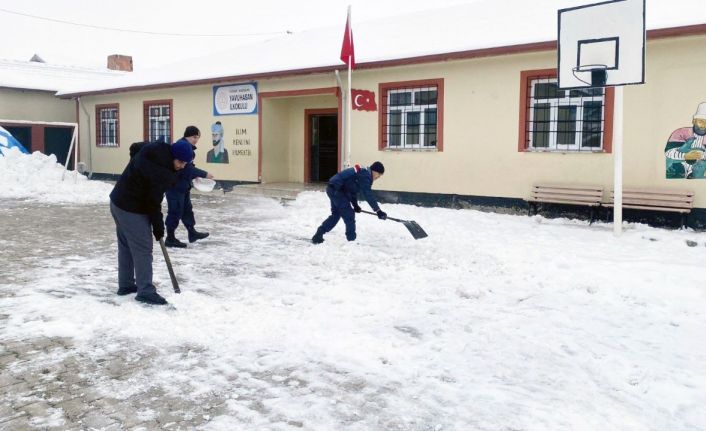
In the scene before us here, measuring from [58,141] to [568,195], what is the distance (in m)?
20.5

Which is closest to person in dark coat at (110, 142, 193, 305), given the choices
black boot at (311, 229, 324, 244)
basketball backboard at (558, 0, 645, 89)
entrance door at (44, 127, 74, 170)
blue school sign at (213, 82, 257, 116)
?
black boot at (311, 229, 324, 244)

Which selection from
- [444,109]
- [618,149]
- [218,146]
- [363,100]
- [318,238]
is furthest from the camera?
[218,146]

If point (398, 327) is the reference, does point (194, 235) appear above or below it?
above

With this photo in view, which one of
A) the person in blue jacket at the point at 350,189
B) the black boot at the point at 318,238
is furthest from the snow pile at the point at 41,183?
the person in blue jacket at the point at 350,189

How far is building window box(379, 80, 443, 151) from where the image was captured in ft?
43.8

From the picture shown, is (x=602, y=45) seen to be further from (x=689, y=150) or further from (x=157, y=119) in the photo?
(x=157, y=119)

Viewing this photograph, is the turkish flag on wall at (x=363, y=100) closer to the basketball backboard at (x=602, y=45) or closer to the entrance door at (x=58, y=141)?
the basketball backboard at (x=602, y=45)

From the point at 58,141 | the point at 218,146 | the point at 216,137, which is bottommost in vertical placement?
the point at 218,146

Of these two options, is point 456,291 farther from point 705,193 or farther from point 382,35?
point 382,35

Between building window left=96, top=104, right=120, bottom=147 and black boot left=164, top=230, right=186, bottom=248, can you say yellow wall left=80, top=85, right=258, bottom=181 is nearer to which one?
building window left=96, top=104, right=120, bottom=147

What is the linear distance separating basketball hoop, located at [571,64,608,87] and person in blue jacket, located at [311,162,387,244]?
389cm

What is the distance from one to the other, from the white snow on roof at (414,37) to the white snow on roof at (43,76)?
3.84 m

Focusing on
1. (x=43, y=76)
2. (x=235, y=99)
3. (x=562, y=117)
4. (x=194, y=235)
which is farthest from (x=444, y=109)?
(x=43, y=76)

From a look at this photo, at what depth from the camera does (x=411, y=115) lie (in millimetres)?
13828
